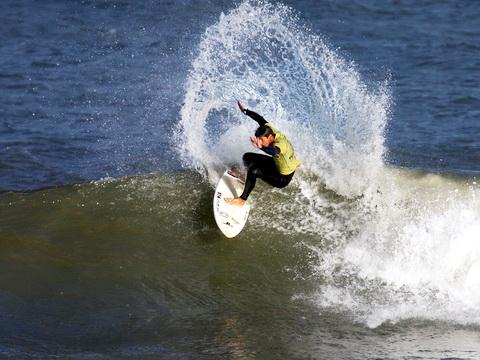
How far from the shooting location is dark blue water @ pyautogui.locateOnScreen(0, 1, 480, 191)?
564 inches

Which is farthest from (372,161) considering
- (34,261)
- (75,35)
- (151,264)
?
(75,35)

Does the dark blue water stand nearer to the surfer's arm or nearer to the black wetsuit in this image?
the black wetsuit

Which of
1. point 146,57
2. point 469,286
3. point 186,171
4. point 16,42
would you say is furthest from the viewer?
point 16,42

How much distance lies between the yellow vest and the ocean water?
3.52 feet

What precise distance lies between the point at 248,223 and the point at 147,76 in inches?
293

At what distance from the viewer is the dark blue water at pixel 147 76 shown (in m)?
14.3

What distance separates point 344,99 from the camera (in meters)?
13.3

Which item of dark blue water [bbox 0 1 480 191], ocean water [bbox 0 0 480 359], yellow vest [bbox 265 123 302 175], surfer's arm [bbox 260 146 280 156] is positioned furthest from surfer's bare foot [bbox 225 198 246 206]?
dark blue water [bbox 0 1 480 191]

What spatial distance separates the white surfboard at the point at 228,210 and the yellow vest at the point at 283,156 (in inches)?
30.8

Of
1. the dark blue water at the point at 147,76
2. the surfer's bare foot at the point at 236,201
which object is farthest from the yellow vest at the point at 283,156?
the dark blue water at the point at 147,76

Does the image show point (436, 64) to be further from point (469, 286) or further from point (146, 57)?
point (469, 286)

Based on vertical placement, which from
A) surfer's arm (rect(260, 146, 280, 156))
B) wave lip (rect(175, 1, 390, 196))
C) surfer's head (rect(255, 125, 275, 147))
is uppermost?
surfer's head (rect(255, 125, 275, 147))

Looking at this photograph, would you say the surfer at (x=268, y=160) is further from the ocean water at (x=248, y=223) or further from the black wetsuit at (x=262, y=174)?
the ocean water at (x=248, y=223)

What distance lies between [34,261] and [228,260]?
2.48 metres
